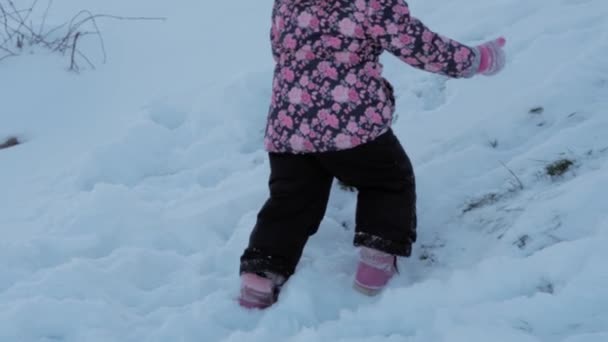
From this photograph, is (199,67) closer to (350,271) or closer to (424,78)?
(424,78)

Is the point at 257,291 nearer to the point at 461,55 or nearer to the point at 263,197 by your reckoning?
the point at 263,197

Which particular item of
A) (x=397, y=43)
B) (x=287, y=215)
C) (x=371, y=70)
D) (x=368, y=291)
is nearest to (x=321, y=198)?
(x=287, y=215)

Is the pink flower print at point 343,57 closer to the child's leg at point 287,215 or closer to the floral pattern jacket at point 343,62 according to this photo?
the floral pattern jacket at point 343,62

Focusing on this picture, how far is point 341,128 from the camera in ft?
7.06

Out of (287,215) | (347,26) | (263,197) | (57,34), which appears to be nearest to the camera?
(347,26)

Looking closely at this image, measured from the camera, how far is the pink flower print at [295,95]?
2.17 meters

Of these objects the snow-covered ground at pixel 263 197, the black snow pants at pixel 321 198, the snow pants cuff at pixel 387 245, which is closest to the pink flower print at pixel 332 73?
the black snow pants at pixel 321 198

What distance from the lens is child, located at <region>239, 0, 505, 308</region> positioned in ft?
6.89

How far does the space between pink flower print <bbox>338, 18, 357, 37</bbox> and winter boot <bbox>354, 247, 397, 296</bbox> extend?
0.63 metres

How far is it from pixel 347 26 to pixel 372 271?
2.31 ft

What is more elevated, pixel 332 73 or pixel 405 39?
pixel 405 39

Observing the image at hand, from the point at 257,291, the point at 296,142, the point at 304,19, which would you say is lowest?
the point at 257,291

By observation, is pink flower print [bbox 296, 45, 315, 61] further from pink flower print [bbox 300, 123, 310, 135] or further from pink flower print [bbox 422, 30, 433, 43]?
pink flower print [bbox 422, 30, 433, 43]

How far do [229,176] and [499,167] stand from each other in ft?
3.46
